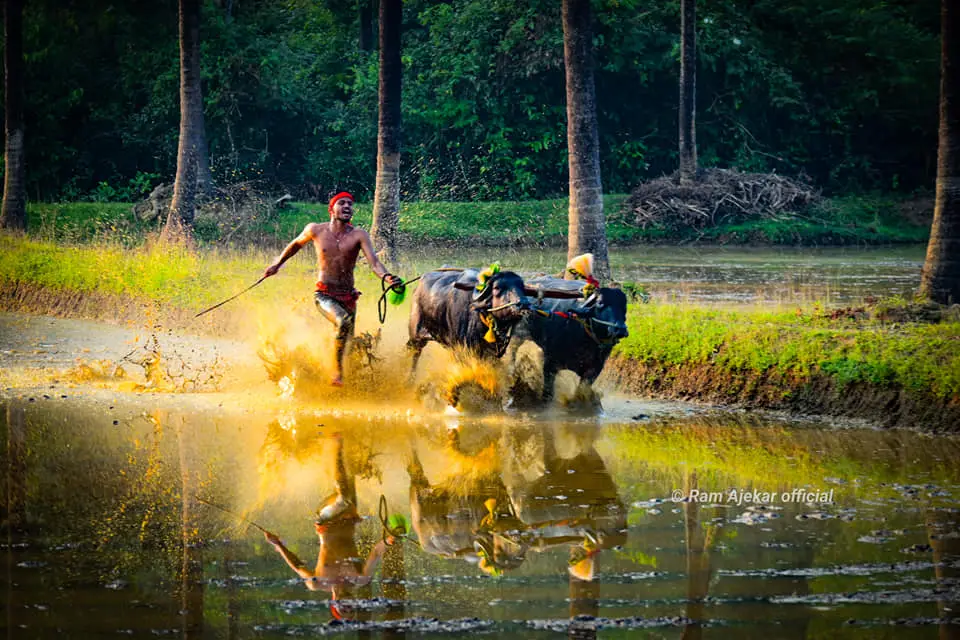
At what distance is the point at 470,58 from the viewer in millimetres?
36312

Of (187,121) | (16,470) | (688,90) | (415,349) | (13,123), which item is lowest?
(16,470)

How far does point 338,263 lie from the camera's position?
516 inches

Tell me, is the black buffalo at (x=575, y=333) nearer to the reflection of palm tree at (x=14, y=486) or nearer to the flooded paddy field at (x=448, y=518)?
the flooded paddy field at (x=448, y=518)

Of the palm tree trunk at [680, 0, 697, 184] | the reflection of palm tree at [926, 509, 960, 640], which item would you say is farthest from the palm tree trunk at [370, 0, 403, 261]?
the reflection of palm tree at [926, 509, 960, 640]

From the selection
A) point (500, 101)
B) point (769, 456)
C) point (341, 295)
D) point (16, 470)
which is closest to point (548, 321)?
point (341, 295)

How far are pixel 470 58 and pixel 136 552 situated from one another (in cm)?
2993

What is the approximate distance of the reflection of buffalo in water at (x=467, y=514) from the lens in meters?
7.94

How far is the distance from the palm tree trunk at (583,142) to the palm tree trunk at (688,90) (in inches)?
550

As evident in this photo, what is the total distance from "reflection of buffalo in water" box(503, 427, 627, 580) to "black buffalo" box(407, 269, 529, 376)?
1257 millimetres

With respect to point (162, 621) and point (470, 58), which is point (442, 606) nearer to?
point (162, 621)

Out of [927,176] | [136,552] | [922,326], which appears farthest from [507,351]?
[927,176]

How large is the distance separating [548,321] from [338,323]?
6.98 feet

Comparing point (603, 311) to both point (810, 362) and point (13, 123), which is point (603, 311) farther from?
point (13, 123)

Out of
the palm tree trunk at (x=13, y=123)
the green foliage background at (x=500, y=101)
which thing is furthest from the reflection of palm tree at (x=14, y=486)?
the green foliage background at (x=500, y=101)
